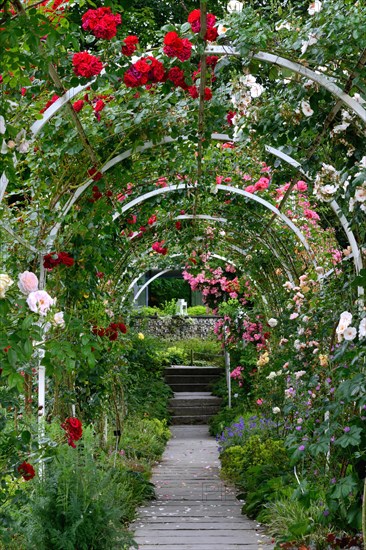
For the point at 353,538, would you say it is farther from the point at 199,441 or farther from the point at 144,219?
the point at 199,441

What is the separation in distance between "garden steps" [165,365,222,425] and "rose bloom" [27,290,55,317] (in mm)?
10958

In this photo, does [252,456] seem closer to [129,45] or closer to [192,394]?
[129,45]

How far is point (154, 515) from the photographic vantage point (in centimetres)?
646

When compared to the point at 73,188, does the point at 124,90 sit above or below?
above

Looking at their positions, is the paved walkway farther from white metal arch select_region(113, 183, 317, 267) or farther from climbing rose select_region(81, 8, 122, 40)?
climbing rose select_region(81, 8, 122, 40)

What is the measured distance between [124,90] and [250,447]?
4.33 m

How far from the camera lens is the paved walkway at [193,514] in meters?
5.44

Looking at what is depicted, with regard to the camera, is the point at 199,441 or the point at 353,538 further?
the point at 199,441

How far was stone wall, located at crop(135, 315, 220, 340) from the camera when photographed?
60.0ft

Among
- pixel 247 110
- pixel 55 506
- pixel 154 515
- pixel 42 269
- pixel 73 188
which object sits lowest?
pixel 154 515

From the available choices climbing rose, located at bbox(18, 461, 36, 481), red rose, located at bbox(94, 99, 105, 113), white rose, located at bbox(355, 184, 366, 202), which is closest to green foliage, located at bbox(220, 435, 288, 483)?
red rose, located at bbox(94, 99, 105, 113)

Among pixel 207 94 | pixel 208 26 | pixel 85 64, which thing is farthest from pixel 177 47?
pixel 207 94

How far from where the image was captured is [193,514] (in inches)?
257

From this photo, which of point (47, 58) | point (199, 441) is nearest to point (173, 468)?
point (199, 441)
